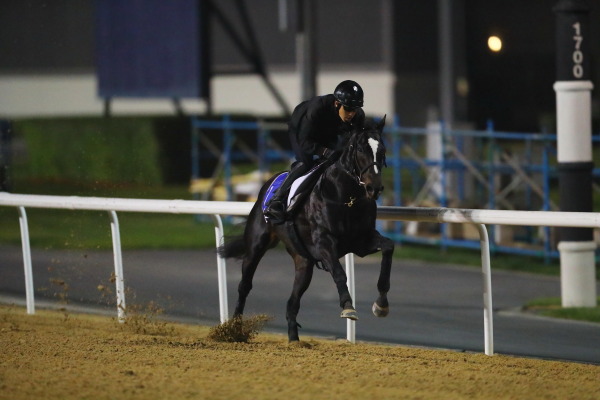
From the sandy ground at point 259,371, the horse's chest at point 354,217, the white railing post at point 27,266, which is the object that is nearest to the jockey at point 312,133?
the horse's chest at point 354,217

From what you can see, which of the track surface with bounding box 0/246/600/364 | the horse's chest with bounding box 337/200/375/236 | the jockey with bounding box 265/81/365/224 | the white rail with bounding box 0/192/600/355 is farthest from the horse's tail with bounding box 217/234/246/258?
the horse's chest with bounding box 337/200/375/236

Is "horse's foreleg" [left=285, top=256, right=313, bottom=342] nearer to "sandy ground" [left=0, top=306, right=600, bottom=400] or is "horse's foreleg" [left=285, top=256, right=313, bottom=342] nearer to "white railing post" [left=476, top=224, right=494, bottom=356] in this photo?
"sandy ground" [left=0, top=306, right=600, bottom=400]

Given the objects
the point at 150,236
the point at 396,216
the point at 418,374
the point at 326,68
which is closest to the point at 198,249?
the point at 150,236

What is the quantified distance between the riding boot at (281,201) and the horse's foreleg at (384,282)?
2.76 feet

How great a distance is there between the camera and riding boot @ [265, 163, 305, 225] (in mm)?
9008

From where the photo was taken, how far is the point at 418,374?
7.44m

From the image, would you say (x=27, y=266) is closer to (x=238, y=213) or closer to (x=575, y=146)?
(x=238, y=213)

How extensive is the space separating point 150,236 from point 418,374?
462 inches

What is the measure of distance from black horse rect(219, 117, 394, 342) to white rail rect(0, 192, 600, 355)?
36cm

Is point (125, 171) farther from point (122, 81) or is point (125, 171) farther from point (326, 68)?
point (326, 68)

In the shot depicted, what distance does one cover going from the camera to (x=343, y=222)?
8.59 metres

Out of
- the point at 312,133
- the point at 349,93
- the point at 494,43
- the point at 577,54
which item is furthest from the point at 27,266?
the point at 577,54

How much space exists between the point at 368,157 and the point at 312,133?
2.76ft

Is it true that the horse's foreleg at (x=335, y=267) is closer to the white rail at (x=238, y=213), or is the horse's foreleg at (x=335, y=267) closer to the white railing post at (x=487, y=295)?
the white rail at (x=238, y=213)
